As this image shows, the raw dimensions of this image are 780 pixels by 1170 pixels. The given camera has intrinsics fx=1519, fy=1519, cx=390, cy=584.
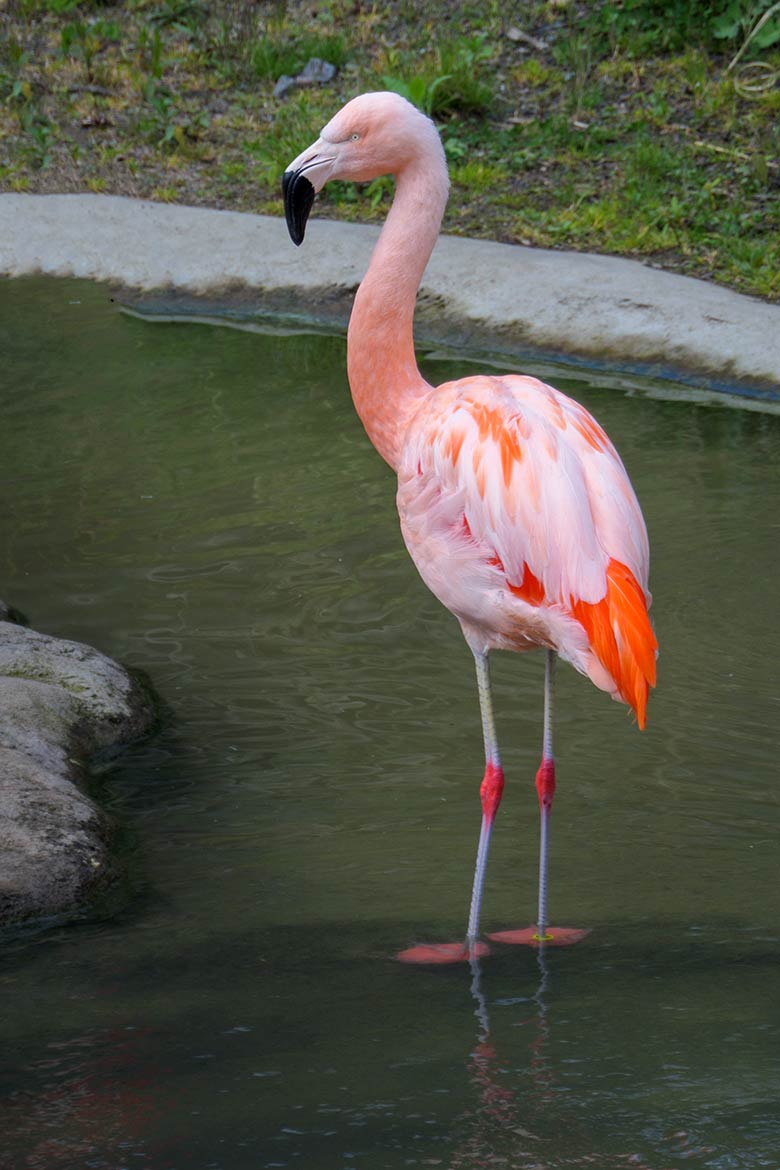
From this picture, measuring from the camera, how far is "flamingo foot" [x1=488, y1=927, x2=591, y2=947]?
3.12 metres

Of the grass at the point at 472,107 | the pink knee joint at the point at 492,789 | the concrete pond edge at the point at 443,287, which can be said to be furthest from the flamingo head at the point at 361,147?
the grass at the point at 472,107

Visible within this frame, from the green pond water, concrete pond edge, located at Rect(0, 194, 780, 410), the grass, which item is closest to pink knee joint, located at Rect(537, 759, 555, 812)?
the green pond water

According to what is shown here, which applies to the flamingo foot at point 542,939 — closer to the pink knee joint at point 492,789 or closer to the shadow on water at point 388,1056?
the shadow on water at point 388,1056

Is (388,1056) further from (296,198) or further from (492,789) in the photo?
(296,198)

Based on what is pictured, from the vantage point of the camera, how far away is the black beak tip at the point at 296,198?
130 inches

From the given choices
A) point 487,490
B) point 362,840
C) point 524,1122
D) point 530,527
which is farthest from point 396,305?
point 524,1122

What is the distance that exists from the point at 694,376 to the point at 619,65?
4.29m

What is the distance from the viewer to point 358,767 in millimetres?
3818

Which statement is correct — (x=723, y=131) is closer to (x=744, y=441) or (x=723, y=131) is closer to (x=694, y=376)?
(x=694, y=376)

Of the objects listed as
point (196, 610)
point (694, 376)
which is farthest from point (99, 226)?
point (196, 610)

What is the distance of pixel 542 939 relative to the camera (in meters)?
3.14

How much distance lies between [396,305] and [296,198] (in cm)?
32

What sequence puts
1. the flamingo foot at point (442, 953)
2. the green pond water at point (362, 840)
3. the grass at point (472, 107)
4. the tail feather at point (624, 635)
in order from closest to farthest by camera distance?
1. the green pond water at point (362, 840)
2. the tail feather at point (624, 635)
3. the flamingo foot at point (442, 953)
4. the grass at point (472, 107)

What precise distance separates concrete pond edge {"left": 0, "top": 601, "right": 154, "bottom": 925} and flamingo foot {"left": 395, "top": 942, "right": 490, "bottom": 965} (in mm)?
706
